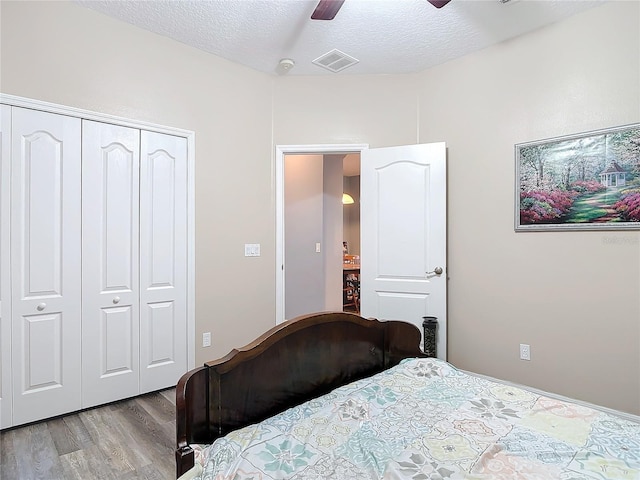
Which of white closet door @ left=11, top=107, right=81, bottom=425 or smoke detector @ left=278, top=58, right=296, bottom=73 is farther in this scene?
smoke detector @ left=278, top=58, right=296, bottom=73

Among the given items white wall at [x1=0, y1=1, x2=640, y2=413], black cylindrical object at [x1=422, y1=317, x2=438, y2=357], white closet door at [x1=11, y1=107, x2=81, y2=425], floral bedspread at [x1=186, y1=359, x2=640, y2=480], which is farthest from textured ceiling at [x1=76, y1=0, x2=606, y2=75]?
floral bedspread at [x1=186, y1=359, x2=640, y2=480]

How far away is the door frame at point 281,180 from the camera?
3617mm

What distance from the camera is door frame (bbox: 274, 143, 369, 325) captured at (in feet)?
11.9

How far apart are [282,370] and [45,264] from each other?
1.99m

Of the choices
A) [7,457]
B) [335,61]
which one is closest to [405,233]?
[335,61]

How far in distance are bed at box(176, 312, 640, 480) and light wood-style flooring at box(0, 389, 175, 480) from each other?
3.22 ft

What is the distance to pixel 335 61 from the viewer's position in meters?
3.32

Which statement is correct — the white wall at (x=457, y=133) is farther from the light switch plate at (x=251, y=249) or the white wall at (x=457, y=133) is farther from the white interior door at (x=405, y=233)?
the white interior door at (x=405, y=233)

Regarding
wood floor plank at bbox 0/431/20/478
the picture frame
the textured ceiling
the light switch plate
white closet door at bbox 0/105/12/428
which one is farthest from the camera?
the light switch plate

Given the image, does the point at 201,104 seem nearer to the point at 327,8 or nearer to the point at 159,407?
the point at 327,8

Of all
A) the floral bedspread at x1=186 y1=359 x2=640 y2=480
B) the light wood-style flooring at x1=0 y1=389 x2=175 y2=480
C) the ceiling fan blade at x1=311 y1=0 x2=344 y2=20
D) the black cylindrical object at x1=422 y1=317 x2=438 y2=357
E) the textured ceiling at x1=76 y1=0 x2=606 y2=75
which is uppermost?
the textured ceiling at x1=76 y1=0 x2=606 y2=75

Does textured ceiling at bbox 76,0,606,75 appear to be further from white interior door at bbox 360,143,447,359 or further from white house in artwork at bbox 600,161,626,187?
white house in artwork at bbox 600,161,626,187

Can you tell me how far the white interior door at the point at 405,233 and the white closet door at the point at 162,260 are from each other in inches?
63.6

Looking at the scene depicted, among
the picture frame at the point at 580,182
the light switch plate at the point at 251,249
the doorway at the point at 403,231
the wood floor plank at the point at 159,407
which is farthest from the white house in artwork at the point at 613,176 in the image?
the wood floor plank at the point at 159,407
